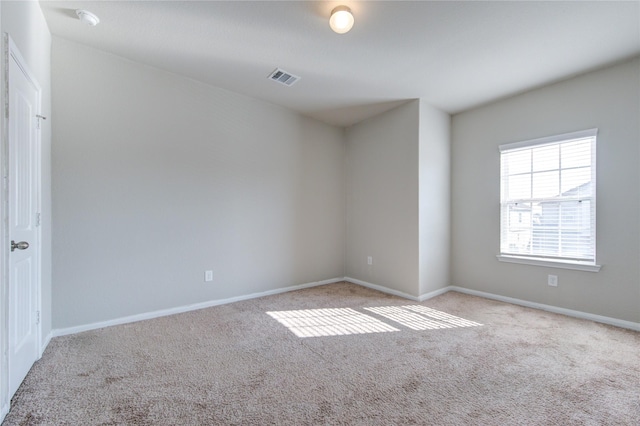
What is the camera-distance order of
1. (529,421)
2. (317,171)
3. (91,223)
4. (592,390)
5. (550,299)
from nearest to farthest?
(529,421) → (592,390) → (91,223) → (550,299) → (317,171)

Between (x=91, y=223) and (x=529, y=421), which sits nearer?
(x=529, y=421)

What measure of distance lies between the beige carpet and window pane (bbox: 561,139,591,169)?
1.68 m

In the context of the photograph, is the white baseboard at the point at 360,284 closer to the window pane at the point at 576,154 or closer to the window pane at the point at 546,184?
the window pane at the point at 546,184

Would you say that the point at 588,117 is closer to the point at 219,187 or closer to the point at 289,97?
the point at 289,97

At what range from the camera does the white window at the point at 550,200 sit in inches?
122

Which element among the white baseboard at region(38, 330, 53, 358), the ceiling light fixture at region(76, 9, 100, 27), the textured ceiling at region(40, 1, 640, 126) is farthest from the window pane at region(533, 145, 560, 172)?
the white baseboard at region(38, 330, 53, 358)

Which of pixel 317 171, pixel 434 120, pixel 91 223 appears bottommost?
pixel 91 223

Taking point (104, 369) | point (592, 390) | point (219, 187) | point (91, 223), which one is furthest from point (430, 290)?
point (91, 223)

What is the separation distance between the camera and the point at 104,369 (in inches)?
80.1

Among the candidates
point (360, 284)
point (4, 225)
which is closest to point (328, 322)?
point (360, 284)

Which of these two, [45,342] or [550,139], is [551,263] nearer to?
[550,139]

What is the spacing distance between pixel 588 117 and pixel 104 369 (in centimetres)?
496

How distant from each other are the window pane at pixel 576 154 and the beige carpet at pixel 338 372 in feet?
5.51

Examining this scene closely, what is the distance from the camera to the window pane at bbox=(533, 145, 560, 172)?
3324 millimetres
